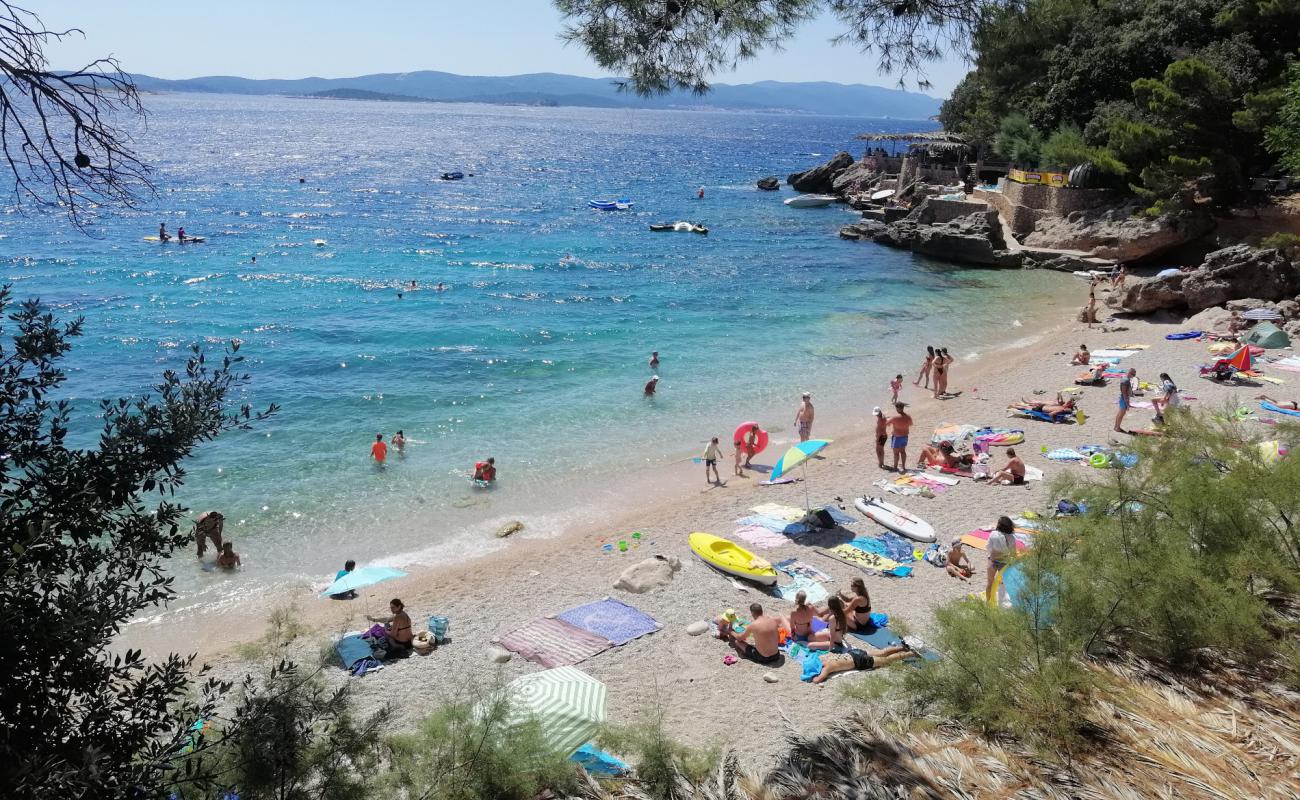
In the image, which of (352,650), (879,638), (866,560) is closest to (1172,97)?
(866,560)

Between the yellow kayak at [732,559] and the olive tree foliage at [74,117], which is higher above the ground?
the olive tree foliage at [74,117]

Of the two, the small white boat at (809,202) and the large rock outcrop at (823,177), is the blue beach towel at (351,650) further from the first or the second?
the large rock outcrop at (823,177)

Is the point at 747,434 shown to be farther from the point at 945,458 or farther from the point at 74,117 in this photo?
the point at 74,117

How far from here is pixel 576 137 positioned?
146 m

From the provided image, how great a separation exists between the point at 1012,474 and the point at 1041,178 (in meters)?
26.0

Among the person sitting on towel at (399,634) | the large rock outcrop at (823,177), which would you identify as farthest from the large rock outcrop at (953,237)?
the person sitting on towel at (399,634)

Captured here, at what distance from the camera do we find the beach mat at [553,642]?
A: 9.88 metres

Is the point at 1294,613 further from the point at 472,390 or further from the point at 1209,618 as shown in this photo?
the point at 472,390

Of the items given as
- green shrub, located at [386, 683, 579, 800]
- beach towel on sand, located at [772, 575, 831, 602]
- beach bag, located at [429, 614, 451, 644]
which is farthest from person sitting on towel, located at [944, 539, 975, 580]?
green shrub, located at [386, 683, 579, 800]

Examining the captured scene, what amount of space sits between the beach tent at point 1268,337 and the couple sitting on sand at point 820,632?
16.5 m

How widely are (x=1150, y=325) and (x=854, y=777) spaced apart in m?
23.6

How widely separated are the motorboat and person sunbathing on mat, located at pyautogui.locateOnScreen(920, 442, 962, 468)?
3454 cm

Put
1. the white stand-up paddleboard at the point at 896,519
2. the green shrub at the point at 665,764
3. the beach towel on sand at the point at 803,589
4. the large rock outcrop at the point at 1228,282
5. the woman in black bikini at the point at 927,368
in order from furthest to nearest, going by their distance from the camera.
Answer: the large rock outcrop at the point at 1228,282, the woman in black bikini at the point at 927,368, the white stand-up paddleboard at the point at 896,519, the beach towel on sand at the point at 803,589, the green shrub at the point at 665,764

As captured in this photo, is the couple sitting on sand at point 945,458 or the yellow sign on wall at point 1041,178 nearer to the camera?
the couple sitting on sand at point 945,458
